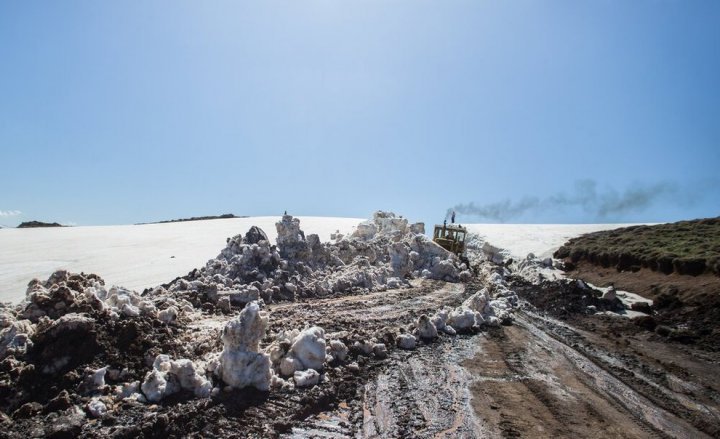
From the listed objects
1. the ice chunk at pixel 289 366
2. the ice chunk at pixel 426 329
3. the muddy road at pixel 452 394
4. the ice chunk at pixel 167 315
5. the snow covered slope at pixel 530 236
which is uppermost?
the snow covered slope at pixel 530 236

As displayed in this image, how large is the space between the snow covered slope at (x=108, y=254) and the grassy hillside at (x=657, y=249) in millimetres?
17693

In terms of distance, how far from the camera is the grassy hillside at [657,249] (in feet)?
52.1

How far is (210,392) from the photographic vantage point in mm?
5871

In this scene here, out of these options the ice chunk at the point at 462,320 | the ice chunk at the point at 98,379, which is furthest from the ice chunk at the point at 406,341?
the ice chunk at the point at 98,379

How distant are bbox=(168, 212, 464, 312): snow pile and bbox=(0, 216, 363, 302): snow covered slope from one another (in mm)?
2252

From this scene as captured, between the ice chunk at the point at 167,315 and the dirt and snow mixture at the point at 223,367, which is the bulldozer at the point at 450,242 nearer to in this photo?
the dirt and snow mixture at the point at 223,367

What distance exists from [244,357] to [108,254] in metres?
13.0

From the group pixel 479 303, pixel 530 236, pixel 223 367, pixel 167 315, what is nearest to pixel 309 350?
pixel 223 367

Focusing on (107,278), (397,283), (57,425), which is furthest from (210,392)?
(397,283)

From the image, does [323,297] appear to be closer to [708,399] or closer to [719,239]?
[708,399]

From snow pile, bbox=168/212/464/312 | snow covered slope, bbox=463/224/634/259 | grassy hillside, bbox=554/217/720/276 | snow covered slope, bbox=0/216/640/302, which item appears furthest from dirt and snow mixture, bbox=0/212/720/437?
snow covered slope, bbox=463/224/634/259

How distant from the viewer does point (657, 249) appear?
1841cm

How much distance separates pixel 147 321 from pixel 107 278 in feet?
21.9

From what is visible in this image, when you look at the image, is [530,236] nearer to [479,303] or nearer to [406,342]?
[479,303]
